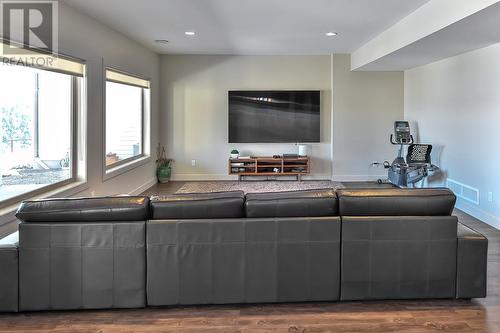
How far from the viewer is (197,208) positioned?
2805 mm

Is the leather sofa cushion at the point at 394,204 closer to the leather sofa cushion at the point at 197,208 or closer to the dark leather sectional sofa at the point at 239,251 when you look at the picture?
the dark leather sectional sofa at the point at 239,251

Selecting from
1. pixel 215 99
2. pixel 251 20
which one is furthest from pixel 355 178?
pixel 251 20

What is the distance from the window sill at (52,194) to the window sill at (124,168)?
0.68 metres

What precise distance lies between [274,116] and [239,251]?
623 centimetres

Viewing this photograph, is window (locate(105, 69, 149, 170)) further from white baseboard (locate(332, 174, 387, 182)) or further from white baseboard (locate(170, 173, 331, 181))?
white baseboard (locate(332, 174, 387, 182))

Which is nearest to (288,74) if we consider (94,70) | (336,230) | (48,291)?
(94,70)

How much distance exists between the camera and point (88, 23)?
531 centimetres

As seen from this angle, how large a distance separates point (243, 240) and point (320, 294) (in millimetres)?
632

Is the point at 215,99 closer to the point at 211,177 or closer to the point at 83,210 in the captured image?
the point at 211,177

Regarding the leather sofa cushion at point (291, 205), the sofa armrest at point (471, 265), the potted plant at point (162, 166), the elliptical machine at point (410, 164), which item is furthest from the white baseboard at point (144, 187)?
the sofa armrest at point (471, 265)

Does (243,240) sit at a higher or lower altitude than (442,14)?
lower

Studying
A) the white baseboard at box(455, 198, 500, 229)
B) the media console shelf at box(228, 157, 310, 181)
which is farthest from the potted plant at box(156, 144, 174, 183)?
the white baseboard at box(455, 198, 500, 229)

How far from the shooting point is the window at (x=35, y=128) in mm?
4016

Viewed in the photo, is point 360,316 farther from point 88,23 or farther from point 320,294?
point 88,23
